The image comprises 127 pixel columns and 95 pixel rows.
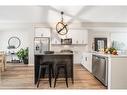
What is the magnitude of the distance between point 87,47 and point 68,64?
14.8 ft

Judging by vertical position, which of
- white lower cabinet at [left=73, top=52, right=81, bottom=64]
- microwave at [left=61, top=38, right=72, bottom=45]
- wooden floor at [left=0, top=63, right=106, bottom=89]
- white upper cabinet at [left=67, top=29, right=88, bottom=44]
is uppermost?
white upper cabinet at [left=67, top=29, right=88, bottom=44]

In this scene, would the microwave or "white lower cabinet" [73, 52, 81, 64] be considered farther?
"white lower cabinet" [73, 52, 81, 64]

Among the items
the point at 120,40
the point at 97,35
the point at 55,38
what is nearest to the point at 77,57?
the point at 55,38

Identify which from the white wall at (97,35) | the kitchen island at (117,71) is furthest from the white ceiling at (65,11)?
the white wall at (97,35)

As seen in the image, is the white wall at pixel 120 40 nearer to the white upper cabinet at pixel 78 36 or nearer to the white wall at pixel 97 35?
the white wall at pixel 97 35

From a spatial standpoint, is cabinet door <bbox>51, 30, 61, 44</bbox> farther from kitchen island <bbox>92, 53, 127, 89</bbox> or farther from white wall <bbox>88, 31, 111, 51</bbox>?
kitchen island <bbox>92, 53, 127, 89</bbox>

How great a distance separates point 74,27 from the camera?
31.4ft

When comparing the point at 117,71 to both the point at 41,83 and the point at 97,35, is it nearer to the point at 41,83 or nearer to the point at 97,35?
the point at 41,83

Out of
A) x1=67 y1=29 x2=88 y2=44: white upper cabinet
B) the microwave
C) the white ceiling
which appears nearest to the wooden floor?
the white ceiling

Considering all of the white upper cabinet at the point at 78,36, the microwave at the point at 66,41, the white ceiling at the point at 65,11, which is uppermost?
the white ceiling at the point at 65,11

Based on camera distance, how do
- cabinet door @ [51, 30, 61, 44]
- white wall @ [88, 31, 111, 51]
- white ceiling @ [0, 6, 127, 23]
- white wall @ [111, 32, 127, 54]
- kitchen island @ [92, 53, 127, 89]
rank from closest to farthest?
kitchen island @ [92, 53, 127, 89] < white ceiling @ [0, 6, 127, 23] < cabinet door @ [51, 30, 61, 44] < white wall @ [88, 31, 111, 51] < white wall @ [111, 32, 127, 54]

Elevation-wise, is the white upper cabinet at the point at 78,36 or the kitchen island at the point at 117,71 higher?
the white upper cabinet at the point at 78,36

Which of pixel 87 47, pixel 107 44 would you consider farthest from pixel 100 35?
pixel 87 47
